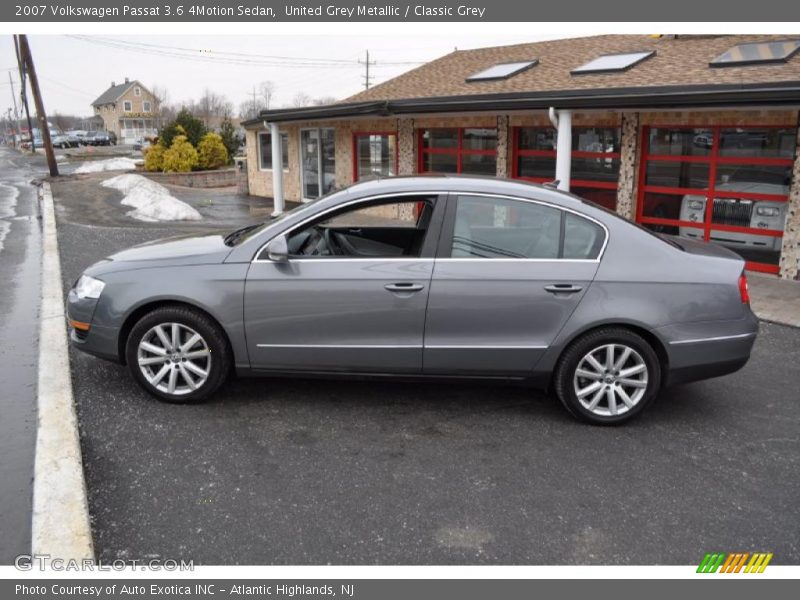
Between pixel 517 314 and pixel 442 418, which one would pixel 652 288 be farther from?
pixel 442 418

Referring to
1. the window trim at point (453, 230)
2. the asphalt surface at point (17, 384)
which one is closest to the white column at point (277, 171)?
the asphalt surface at point (17, 384)

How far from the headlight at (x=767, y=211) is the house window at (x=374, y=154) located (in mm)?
8147

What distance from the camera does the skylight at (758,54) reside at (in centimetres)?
1080

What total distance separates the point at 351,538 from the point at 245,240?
2.34 m

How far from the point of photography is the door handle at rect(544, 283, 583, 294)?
173 inches

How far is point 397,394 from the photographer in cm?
507

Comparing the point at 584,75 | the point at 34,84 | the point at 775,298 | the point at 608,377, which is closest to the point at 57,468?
the point at 608,377

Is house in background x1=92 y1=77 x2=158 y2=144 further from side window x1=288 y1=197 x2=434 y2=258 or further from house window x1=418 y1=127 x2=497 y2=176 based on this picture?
side window x1=288 y1=197 x2=434 y2=258

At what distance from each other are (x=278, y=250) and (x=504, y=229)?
61.0 inches

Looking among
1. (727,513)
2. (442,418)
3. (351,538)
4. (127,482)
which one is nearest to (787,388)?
(727,513)

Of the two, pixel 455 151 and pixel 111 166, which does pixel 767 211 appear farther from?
pixel 111 166

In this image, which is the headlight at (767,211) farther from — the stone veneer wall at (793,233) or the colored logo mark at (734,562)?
the colored logo mark at (734,562)

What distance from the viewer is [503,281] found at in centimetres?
443

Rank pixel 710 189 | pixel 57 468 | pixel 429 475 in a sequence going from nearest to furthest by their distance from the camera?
pixel 57 468
pixel 429 475
pixel 710 189
